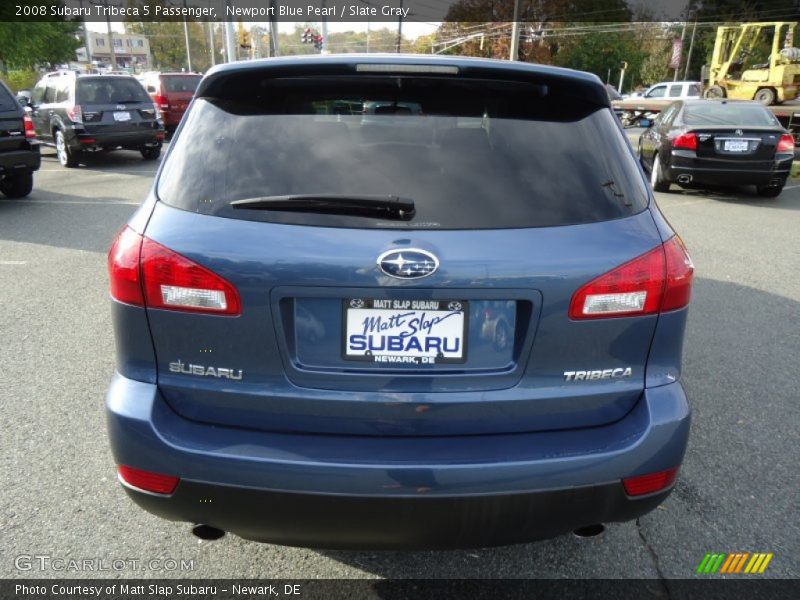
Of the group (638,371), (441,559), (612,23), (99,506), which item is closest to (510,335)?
(638,371)

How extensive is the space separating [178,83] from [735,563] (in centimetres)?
2147

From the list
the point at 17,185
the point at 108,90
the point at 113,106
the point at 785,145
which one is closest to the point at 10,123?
the point at 17,185

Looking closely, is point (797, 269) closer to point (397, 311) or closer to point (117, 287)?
point (397, 311)

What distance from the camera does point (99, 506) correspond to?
2924mm

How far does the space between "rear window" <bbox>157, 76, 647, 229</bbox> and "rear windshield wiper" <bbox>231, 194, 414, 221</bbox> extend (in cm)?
2

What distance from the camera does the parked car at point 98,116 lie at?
14.0m

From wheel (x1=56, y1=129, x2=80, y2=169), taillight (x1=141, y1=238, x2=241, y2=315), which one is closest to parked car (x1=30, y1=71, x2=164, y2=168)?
wheel (x1=56, y1=129, x2=80, y2=169)

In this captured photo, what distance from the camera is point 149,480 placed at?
6.77ft

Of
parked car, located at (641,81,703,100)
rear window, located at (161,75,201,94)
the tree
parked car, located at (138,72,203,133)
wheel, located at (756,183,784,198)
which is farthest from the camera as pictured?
the tree

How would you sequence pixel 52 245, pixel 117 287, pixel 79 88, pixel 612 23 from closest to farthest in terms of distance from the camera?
pixel 117 287
pixel 52 245
pixel 79 88
pixel 612 23

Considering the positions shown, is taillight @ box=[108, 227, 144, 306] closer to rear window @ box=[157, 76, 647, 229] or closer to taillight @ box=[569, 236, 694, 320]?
rear window @ box=[157, 76, 647, 229]

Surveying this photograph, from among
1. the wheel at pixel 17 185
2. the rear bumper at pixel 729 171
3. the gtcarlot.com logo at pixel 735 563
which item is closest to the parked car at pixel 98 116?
the wheel at pixel 17 185

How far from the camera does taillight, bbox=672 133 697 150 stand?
1099cm

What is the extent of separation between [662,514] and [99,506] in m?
2.48
